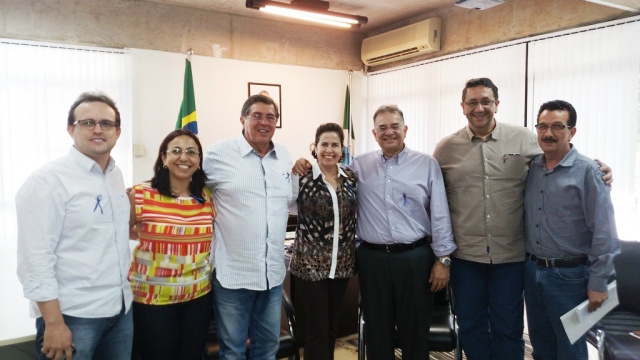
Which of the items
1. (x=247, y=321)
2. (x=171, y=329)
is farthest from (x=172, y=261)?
(x=247, y=321)

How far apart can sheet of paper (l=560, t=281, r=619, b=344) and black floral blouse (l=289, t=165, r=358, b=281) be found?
105 centimetres

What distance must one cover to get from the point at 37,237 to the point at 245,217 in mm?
857

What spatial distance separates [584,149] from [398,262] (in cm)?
269

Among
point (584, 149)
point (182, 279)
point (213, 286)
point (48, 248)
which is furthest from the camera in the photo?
point (584, 149)

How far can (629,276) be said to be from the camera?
2.59 meters

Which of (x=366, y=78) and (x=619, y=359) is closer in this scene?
(x=619, y=359)

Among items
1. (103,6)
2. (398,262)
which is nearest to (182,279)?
(398,262)

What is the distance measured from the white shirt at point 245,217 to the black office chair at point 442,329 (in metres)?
0.67

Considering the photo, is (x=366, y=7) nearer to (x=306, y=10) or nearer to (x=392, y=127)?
(x=306, y=10)

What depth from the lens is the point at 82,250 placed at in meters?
1.59

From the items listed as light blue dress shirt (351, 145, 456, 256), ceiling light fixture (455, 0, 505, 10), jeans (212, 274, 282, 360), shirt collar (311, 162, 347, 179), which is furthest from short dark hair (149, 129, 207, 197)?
ceiling light fixture (455, 0, 505, 10)

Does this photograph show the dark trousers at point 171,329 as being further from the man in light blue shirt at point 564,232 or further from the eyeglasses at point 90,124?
the man in light blue shirt at point 564,232

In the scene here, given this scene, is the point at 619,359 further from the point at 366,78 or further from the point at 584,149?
the point at 366,78

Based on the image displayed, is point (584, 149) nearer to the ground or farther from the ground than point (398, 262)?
farther from the ground
